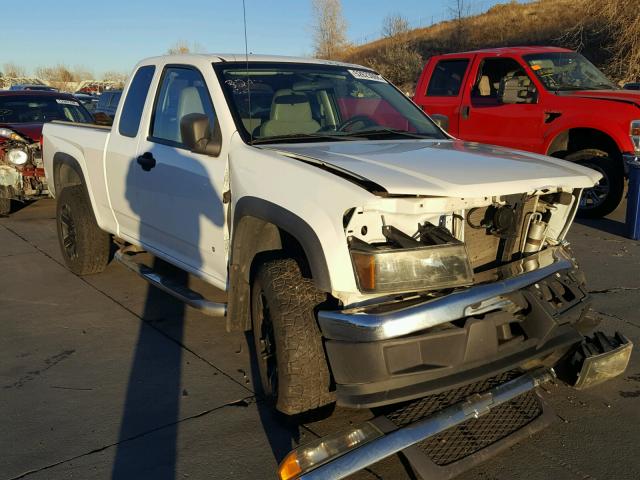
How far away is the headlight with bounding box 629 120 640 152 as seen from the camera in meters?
7.39

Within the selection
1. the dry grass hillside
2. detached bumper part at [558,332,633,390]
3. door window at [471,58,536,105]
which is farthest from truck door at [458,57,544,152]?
the dry grass hillside

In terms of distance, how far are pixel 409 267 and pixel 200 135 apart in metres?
1.60

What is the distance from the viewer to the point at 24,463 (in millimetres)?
3008

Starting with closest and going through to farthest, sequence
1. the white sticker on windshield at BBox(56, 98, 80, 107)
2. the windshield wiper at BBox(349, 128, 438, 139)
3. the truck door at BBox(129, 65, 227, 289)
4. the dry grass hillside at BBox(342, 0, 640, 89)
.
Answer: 1. the truck door at BBox(129, 65, 227, 289)
2. the windshield wiper at BBox(349, 128, 438, 139)
3. the white sticker on windshield at BBox(56, 98, 80, 107)
4. the dry grass hillside at BBox(342, 0, 640, 89)

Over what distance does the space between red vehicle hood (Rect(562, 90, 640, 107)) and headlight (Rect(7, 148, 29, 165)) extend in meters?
7.18

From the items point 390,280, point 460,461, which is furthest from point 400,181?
point 460,461

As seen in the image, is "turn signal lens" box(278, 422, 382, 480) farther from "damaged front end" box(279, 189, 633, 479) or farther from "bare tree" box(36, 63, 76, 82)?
"bare tree" box(36, 63, 76, 82)

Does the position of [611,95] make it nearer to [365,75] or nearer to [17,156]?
[365,75]

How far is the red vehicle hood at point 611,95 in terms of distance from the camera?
24.8 ft

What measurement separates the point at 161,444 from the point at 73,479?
436 millimetres

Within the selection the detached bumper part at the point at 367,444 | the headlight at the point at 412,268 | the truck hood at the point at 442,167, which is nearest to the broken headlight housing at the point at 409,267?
the headlight at the point at 412,268

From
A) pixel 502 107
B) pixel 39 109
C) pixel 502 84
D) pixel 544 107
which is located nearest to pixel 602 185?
pixel 544 107

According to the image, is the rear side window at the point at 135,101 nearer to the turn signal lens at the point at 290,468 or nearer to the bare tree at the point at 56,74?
the turn signal lens at the point at 290,468

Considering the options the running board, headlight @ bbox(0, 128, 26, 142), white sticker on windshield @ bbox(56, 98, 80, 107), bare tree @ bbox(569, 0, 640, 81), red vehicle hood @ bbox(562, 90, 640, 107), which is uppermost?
bare tree @ bbox(569, 0, 640, 81)
